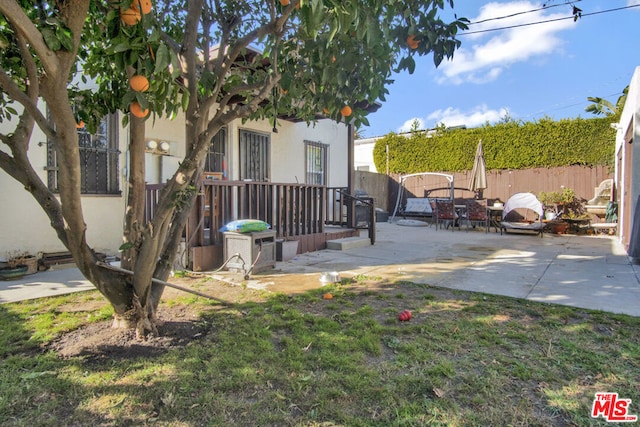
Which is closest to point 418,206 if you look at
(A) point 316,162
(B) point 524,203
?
(B) point 524,203

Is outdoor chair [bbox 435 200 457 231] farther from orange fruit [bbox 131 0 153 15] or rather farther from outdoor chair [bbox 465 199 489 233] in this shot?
orange fruit [bbox 131 0 153 15]

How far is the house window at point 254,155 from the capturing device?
296 inches

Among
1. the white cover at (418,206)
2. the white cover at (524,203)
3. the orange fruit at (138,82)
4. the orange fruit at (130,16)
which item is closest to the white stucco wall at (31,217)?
the orange fruit at (138,82)

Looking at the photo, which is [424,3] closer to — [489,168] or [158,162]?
[158,162]

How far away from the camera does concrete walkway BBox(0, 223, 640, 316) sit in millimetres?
3799

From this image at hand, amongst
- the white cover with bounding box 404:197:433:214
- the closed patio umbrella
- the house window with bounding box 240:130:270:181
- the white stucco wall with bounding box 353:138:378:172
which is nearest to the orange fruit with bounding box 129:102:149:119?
the house window with bounding box 240:130:270:181

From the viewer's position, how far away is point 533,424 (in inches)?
66.3

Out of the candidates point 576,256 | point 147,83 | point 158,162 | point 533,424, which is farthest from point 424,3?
point 576,256

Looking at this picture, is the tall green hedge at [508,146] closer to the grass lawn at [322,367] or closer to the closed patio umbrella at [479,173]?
the closed patio umbrella at [479,173]

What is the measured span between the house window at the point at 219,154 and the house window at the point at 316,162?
2.34 m

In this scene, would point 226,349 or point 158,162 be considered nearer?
point 226,349

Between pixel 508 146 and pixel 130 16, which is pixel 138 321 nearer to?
pixel 130 16

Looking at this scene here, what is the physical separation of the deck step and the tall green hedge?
782cm

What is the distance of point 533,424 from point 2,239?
19.0 ft
